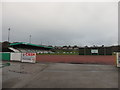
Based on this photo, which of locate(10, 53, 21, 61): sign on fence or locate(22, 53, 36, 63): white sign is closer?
locate(22, 53, 36, 63): white sign

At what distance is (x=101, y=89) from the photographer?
426 centimetres

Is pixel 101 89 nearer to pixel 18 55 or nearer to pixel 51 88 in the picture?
pixel 51 88

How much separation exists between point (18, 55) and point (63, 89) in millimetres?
13514

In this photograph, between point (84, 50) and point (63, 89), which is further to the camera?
point (84, 50)

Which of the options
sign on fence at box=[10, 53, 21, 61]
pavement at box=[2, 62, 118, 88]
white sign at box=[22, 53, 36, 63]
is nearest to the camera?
pavement at box=[2, 62, 118, 88]

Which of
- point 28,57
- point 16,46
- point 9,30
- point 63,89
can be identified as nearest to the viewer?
point 63,89

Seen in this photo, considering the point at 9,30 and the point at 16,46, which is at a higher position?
the point at 9,30

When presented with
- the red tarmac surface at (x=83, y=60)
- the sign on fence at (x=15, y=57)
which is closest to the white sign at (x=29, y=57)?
the sign on fence at (x=15, y=57)

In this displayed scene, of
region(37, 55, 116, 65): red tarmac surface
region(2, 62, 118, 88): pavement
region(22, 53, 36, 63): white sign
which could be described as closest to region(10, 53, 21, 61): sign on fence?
region(22, 53, 36, 63): white sign

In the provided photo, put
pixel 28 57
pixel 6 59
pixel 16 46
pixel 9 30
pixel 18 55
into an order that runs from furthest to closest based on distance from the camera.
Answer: pixel 16 46, pixel 9 30, pixel 6 59, pixel 18 55, pixel 28 57

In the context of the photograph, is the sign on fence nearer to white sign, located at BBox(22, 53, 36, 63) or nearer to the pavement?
white sign, located at BBox(22, 53, 36, 63)

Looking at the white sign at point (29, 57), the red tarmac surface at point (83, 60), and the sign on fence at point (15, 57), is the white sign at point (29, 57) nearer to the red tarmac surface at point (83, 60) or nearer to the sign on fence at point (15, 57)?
the sign on fence at point (15, 57)

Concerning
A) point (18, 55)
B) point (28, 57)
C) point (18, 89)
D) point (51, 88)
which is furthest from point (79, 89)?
point (18, 55)

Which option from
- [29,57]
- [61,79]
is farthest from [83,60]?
[61,79]
